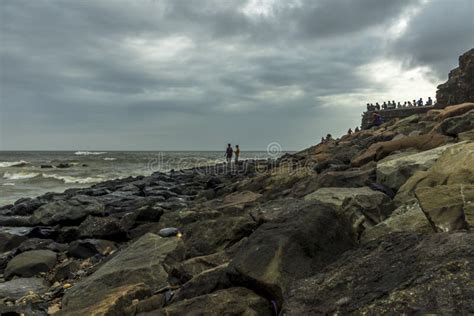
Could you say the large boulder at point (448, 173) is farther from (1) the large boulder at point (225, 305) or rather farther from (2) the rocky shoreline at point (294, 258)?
(1) the large boulder at point (225, 305)

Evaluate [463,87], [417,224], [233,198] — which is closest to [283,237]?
[417,224]

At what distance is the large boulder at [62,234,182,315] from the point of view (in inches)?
154

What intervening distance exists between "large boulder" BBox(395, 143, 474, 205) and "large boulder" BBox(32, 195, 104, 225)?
7.58m

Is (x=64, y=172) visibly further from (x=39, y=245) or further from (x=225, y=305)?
(x=225, y=305)

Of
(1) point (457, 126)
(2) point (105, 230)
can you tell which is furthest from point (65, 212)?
(1) point (457, 126)

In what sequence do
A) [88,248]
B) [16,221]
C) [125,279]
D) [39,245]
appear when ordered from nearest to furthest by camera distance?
[125,279], [88,248], [39,245], [16,221]

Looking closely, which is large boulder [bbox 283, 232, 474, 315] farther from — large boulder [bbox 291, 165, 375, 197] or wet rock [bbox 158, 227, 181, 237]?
large boulder [bbox 291, 165, 375, 197]

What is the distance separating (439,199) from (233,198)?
5.83 metres

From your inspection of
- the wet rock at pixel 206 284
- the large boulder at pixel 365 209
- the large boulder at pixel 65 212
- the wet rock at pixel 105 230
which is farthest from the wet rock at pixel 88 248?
the large boulder at pixel 365 209

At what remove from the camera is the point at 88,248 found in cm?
737

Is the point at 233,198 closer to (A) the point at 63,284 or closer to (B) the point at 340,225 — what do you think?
(A) the point at 63,284

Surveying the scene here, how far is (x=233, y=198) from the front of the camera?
9.18 meters

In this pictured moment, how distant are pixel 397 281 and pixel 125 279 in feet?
10.1

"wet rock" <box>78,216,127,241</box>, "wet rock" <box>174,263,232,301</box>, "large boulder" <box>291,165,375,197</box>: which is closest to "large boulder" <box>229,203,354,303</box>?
"wet rock" <box>174,263,232,301</box>
